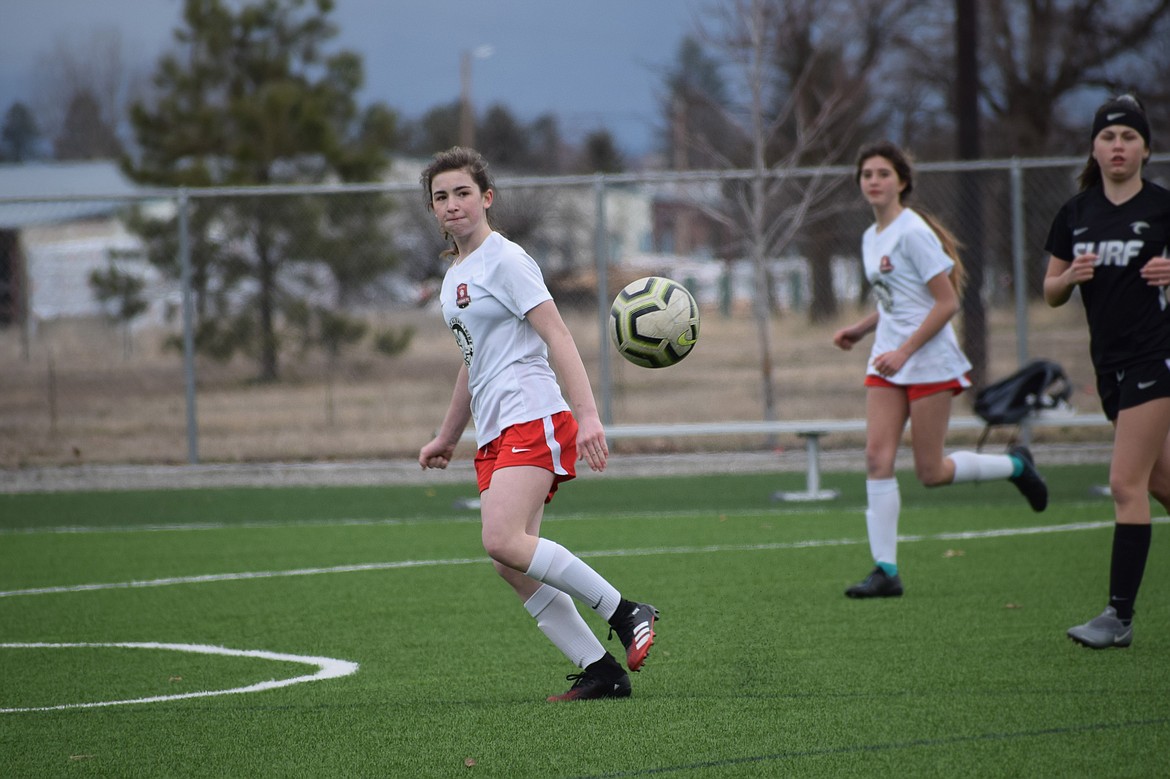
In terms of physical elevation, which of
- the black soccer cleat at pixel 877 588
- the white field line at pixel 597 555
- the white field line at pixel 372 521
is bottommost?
the white field line at pixel 372 521

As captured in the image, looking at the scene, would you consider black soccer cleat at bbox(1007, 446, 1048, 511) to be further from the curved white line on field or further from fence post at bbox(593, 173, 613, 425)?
fence post at bbox(593, 173, 613, 425)

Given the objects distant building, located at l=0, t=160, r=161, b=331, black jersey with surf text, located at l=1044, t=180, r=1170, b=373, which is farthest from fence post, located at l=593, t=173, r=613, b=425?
black jersey with surf text, located at l=1044, t=180, r=1170, b=373

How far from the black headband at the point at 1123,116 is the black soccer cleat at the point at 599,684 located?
9.94 feet

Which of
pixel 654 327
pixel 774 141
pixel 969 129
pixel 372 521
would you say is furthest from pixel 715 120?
pixel 654 327

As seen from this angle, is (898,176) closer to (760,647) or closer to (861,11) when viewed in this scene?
(760,647)

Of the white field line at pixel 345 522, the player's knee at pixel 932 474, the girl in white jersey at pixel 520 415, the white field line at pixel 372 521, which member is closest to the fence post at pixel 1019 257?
the white field line at pixel 372 521

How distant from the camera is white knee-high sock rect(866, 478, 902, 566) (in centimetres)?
724

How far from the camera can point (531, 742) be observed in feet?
14.8

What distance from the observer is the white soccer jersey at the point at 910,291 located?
7250 millimetres

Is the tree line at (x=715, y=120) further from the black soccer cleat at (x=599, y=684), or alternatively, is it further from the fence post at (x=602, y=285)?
the black soccer cleat at (x=599, y=684)

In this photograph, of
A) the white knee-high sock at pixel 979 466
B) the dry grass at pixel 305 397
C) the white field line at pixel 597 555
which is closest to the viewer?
the white knee-high sock at pixel 979 466

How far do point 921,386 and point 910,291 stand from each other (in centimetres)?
53

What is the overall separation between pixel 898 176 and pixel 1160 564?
2729 mm

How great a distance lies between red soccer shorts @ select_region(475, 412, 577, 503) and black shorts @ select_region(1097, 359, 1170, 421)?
7.86 feet
